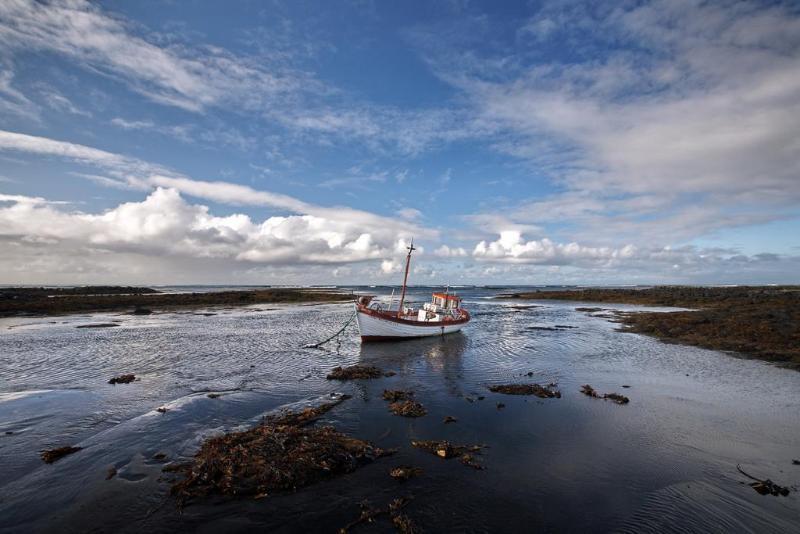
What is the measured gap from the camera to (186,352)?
27.0 meters

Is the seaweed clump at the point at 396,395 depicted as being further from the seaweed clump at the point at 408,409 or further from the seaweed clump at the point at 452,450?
the seaweed clump at the point at 452,450

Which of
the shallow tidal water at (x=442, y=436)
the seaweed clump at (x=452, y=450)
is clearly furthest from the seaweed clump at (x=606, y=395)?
the seaweed clump at (x=452, y=450)

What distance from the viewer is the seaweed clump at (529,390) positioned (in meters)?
17.6

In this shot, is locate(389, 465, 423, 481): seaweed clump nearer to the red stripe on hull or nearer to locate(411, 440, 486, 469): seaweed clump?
locate(411, 440, 486, 469): seaweed clump

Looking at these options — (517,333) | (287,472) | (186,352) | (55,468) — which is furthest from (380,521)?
(517,333)

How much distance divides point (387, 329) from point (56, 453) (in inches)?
928

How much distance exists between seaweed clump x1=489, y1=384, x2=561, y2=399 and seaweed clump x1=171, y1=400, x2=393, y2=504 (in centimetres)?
884

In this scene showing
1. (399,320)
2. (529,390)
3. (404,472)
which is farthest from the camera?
(399,320)

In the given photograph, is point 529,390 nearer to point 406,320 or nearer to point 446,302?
point 406,320

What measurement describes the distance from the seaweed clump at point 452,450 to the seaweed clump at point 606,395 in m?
8.42

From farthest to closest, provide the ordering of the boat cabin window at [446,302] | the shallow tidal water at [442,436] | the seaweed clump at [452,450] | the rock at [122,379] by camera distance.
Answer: the boat cabin window at [446,302] → the rock at [122,379] → the seaweed clump at [452,450] → the shallow tidal water at [442,436]

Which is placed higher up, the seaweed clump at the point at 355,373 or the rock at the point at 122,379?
the rock at the point at 122,379

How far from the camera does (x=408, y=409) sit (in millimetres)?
15211

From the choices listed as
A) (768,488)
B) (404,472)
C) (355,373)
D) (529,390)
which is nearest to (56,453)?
(404,472)
